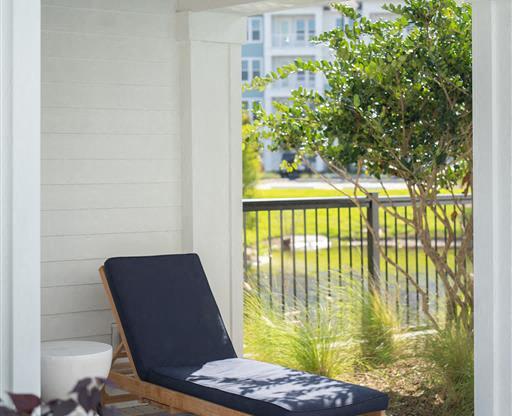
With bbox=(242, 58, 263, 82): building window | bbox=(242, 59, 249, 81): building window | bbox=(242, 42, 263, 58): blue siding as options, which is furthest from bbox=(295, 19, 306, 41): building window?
bbox=(242, 59, 249, 81): building window

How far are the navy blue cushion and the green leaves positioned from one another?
1.89 m

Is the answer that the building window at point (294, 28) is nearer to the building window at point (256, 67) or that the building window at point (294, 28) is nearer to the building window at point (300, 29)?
the building window at point (300, 29)

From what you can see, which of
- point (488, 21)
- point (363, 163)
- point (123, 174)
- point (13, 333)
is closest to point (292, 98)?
point (363, 163)

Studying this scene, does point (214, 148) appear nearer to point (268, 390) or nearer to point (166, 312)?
point (166, 312)

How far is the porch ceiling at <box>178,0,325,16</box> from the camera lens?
5.62 m

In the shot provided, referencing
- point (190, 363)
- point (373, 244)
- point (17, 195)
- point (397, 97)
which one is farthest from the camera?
point (373, 244)

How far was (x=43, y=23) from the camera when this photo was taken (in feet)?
18.3

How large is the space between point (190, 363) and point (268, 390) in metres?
0.88

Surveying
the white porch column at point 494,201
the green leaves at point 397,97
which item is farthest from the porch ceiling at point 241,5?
the white porch column at point 494,201

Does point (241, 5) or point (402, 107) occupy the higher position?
point (241, 5)

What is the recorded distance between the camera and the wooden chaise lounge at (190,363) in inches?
170

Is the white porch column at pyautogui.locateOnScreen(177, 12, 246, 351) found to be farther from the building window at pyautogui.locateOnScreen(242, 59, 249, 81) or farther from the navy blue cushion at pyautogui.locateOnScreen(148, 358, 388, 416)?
the building window at pyautogui.locateOnScreen(242, 59, 249, 81)

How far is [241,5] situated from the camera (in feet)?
19.0

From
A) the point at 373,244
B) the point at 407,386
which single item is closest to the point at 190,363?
the point at 407,386
